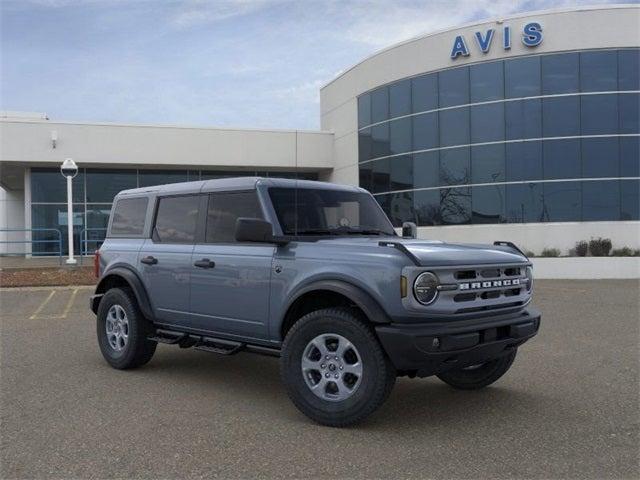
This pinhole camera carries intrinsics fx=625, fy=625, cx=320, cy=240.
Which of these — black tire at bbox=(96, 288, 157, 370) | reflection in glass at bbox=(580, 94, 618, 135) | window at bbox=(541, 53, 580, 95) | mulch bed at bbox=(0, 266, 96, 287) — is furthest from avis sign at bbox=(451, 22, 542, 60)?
black tire at bbox=(96, 288, 157, 370)

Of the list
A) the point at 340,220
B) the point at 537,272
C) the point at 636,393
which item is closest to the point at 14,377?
the point at 340,220

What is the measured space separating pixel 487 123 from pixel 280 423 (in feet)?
65.3

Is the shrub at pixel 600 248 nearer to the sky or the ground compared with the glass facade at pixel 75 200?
nearer to the ground

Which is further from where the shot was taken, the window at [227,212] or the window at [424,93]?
the window at [424,93]

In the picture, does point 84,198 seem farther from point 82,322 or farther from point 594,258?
point 594,258

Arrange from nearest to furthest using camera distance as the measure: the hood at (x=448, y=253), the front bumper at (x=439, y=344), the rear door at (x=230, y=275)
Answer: the front bumper at (x=439, y=344) < the hood at (x=448, y=253) < the rear door at (x=230, y=275)

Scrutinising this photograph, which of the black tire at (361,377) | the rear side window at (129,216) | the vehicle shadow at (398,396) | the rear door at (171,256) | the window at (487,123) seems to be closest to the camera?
the black tire at (361,377)

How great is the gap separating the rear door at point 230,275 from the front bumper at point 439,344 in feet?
4.26

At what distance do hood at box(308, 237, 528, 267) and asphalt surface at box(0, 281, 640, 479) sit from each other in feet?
4.10

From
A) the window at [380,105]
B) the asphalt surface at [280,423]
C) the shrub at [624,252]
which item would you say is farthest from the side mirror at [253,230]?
the window at [380,105]

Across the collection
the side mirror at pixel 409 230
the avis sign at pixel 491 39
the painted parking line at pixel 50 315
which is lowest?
the painted parking line at pixel 50 315

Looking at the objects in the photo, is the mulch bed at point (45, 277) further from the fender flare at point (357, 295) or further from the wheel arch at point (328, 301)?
the fender flare at point (357, 295)

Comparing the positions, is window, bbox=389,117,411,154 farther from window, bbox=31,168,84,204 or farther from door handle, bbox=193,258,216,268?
door handle, bbox=193,258,216,268

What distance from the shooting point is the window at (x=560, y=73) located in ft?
71.4
